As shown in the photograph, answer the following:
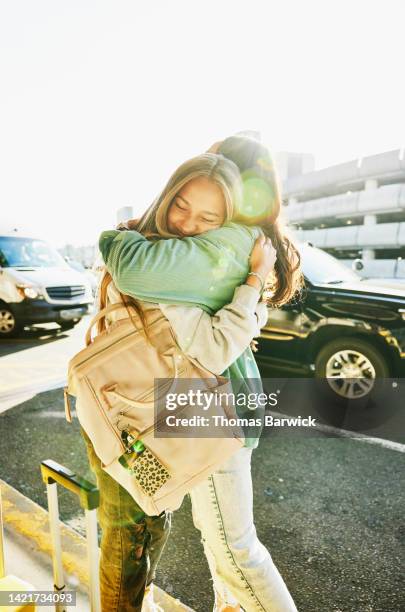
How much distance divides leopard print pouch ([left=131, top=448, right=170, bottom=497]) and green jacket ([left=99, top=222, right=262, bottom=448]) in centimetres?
42

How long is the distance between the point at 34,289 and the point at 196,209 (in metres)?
7.54

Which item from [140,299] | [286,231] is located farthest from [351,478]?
[140,299]

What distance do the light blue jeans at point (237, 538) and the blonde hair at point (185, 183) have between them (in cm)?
58

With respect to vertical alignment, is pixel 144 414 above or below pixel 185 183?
below

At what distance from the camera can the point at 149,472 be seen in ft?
3.82

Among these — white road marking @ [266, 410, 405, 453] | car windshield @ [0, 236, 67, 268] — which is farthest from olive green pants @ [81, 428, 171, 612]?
car windshield @ [0, 236, 67, 268]

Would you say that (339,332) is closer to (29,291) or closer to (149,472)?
(149,472)

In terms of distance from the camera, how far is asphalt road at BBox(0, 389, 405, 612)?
6.70 ft

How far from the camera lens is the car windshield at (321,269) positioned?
4902 mm

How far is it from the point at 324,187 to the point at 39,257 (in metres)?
34.3

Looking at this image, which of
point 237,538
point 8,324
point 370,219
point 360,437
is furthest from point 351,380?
point 370,219

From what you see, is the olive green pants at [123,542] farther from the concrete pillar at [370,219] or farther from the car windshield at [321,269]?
the concrete pillar at [370,219]

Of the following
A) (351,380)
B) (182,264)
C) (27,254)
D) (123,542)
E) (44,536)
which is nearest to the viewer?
(182,264)

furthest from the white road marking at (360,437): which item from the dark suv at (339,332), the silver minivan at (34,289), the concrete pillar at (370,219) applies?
the concrete pillar at (370,219)
